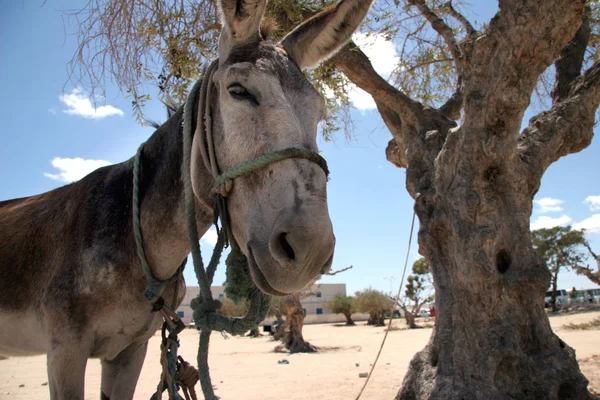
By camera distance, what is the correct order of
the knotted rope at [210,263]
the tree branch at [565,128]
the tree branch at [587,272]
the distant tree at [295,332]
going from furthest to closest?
the tree branch at [587,272], the distant tree at [295,332], the tree branch at [565,128], the knotted rope at [210,263]

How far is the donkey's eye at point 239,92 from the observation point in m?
1.65

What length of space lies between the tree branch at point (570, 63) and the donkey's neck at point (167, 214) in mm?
5653

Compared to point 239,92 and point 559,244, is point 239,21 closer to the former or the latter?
point 239,92

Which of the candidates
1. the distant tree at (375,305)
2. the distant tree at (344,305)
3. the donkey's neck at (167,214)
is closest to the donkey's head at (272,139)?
the donkey's neck at (167,214)

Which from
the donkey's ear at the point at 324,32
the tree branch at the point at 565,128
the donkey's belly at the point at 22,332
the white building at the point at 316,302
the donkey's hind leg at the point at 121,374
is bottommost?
the white building at the point at 316,302

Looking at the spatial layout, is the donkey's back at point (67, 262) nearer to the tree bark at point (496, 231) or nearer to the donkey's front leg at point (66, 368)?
the donkey's front leg at point (66, 368)

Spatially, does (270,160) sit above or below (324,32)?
below

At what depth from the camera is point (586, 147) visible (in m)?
5.27

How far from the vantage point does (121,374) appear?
2395mm

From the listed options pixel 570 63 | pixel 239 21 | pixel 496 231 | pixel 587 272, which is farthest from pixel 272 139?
pixel 587 272

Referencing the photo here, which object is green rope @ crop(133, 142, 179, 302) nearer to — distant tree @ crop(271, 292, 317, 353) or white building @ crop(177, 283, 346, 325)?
distant tree @ crop(271, 292, 317, 353)

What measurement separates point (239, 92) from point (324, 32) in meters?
0.71

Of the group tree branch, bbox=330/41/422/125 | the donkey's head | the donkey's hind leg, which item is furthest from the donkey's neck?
tree branch, bbox=330/41/422/125

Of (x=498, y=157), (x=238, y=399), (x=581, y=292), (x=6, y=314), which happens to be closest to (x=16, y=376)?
(x=238, y=399)
